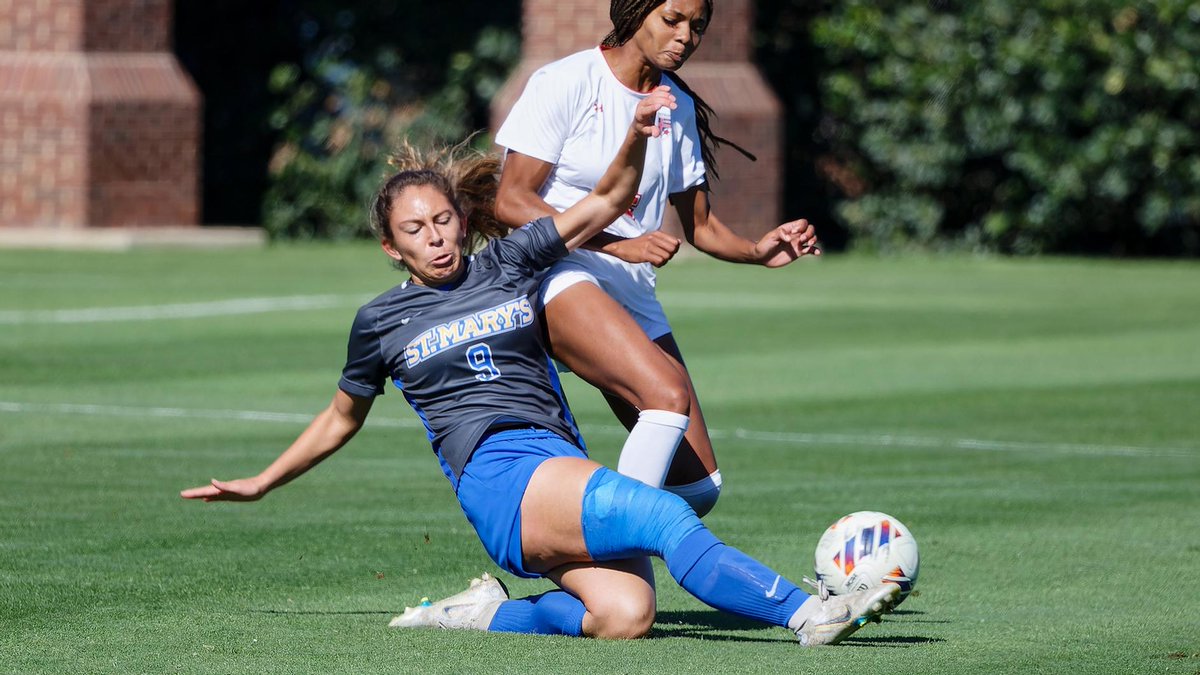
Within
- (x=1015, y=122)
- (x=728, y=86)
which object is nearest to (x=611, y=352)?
(x=728, y=86)

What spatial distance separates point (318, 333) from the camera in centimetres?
1666

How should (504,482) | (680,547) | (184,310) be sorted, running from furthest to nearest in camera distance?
(184,310), (504,482), (680,547)

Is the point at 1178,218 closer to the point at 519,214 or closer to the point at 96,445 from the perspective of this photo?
the point at 96,445

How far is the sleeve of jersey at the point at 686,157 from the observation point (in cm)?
719

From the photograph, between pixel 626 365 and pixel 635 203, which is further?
pixel 635 203

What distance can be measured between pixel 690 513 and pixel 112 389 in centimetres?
783

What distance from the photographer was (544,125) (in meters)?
6.93

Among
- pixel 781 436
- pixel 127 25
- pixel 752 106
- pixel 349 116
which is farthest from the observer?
pixel 349 116

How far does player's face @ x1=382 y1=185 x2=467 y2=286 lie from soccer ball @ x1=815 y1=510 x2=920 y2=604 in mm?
1365

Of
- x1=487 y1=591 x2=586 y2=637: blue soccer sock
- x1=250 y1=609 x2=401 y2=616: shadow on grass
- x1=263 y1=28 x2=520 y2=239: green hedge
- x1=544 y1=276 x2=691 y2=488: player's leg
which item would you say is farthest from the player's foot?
x1=263 y1=28 x2=520 y2=239: green hedge

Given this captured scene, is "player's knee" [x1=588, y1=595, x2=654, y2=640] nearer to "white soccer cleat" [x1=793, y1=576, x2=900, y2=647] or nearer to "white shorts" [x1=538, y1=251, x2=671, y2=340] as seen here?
"white soccer cleat" [x1=793, y1=576, x2=900, y2=647]

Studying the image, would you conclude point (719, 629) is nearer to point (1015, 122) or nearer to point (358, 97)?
point (1015, 122)

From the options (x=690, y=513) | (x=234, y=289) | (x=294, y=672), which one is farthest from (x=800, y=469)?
(x=234, y=289)

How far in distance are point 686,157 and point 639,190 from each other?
315 mm
